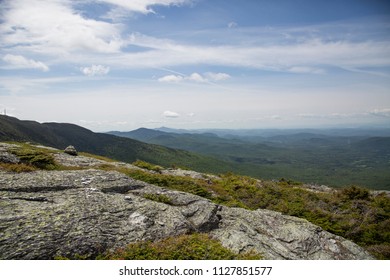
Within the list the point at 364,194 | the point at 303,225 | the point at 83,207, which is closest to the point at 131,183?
the point at 83,207

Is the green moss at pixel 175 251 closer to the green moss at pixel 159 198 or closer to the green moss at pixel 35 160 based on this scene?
the green moss at pixel 159 198

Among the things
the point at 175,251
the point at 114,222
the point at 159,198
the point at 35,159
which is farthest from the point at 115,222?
the point at 35,159

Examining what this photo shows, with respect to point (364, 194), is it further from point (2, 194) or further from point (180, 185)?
point (2, 194)

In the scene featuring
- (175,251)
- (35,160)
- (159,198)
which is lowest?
(175,251)

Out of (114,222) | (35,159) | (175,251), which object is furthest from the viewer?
(35,159)

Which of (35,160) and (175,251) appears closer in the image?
(175,251)

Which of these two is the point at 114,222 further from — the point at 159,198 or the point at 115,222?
the point at 159,198

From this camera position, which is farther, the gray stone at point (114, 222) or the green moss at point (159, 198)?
the green moss at point (159, 198)

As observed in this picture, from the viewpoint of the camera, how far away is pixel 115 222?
1214 cm

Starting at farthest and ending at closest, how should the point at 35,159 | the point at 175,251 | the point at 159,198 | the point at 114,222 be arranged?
the point at 35,159
the point at 159,198
the point at 114,222
the point at 175,251

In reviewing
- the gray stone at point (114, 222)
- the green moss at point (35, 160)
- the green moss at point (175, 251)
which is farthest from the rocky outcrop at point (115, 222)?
the green moss at point (35, 160)

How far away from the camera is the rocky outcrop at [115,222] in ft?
34.1

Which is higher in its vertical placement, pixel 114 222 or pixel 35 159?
pixel 35 159
